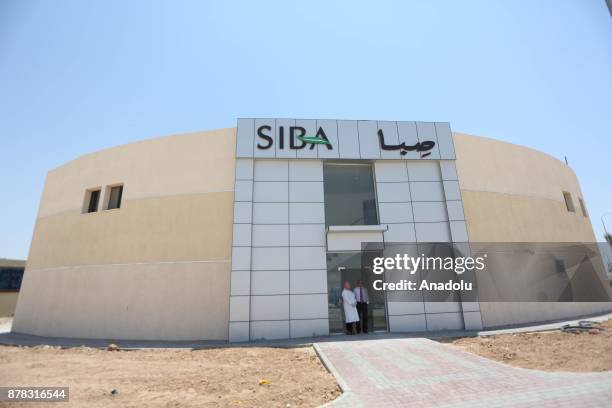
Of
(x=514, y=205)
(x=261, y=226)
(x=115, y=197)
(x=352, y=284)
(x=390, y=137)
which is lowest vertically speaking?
(x=352, y=284)

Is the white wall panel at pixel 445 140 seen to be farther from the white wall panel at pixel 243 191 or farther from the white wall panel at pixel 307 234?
the white wall panel at pixel 243 191

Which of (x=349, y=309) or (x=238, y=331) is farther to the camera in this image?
(x=349, y=309)

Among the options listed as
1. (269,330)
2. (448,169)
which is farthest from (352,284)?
(448,169)

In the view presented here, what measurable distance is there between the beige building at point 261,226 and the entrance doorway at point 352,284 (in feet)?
0.34

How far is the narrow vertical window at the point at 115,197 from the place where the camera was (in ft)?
42.3

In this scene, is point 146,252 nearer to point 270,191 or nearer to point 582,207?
point 270,191

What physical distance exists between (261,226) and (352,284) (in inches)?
197

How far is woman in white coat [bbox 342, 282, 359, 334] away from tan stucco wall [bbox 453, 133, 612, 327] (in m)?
5.04

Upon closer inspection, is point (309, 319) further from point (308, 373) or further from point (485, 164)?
point (485, 164)

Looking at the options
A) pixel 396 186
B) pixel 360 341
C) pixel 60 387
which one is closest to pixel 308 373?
pixel 360 341

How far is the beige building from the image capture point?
34.3ft

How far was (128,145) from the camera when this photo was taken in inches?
511

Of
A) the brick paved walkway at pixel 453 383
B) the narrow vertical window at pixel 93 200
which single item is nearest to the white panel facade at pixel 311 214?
the brick paved walkway at pixel 453 383

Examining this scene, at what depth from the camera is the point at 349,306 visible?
1038 cm
